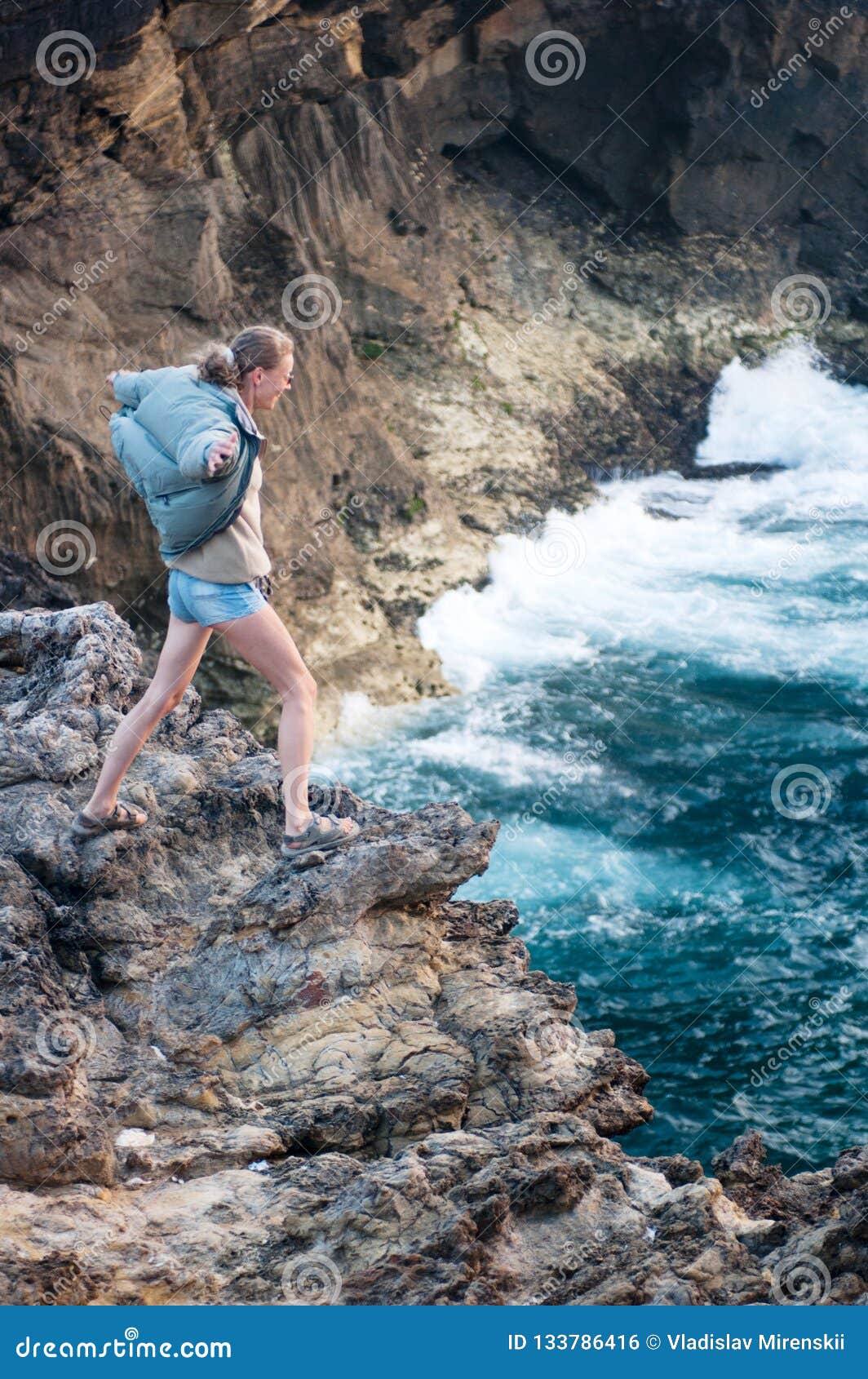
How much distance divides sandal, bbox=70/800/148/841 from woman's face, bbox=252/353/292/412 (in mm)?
1474

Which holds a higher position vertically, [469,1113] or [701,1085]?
[469,1113]

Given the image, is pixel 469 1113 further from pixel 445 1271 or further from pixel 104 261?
pixel 104 261

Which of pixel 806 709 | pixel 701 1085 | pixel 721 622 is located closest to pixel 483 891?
pixel 701 1085

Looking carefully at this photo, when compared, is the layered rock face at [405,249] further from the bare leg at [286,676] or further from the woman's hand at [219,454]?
the woman's hand at [219,454]

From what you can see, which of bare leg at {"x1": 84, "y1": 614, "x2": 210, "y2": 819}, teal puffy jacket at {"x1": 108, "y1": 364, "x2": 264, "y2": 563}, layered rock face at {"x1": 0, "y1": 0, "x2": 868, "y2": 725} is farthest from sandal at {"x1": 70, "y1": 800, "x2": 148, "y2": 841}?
layered rock face at {"x1": 0, "y1": 0, "x2": 868, "y2": 725}

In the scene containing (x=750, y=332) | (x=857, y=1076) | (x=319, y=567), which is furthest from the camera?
(x=750, y=332)

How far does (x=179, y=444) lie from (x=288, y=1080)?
2.04 m

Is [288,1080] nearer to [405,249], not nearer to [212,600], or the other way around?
[212,600]

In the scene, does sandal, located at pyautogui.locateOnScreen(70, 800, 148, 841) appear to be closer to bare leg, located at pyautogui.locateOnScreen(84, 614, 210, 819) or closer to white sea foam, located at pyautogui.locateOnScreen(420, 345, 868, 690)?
bare leg, located at pyautogui.locateOnScreen(84, 614, 210, 819)

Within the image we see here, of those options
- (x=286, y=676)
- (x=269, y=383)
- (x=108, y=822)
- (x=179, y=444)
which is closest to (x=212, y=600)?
(x=286, y=676)

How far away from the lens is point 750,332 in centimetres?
1980

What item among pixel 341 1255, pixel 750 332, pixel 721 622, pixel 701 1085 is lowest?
pixel 701 1085

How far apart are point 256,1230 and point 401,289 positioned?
46.3 ft

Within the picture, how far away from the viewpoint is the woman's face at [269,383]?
4621mm
